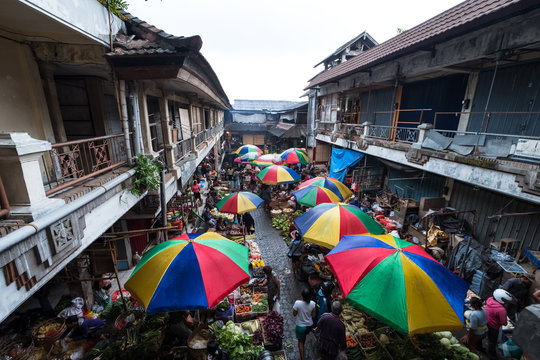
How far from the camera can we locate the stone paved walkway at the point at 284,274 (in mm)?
5648

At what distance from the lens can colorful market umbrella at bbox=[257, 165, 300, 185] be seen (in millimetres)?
11539

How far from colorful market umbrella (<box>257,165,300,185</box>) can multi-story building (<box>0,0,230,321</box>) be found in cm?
524

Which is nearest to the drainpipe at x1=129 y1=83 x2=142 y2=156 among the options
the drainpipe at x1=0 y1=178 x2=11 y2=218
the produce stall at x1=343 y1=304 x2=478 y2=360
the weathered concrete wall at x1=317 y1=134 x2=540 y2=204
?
the drainpipe at x1=0 y1=178 x2=11 y2=218

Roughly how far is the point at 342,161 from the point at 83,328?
42.9 feet

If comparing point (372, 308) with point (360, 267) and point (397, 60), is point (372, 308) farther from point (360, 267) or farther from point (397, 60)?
point (397, 60)

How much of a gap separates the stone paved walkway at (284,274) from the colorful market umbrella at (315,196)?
8.02ft

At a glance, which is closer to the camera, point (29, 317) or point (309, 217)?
point (29, 317)

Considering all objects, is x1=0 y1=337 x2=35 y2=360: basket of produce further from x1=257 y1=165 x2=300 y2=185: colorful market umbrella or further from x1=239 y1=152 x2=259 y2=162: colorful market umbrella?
x1=239 y1=152 x2=259 y2=162: colorful market umbrella

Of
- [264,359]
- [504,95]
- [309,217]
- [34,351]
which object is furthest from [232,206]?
[504,95]

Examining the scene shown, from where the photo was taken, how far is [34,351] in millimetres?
5078

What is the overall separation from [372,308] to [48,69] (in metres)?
7.87

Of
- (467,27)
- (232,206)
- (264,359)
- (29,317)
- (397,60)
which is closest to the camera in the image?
(264,359)

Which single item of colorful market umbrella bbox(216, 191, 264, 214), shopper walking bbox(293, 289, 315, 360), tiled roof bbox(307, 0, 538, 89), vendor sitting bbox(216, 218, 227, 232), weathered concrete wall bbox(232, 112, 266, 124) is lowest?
vendor sitting bbox(216, 218, 227, 232)

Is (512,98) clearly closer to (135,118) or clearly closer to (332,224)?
(332,224)
